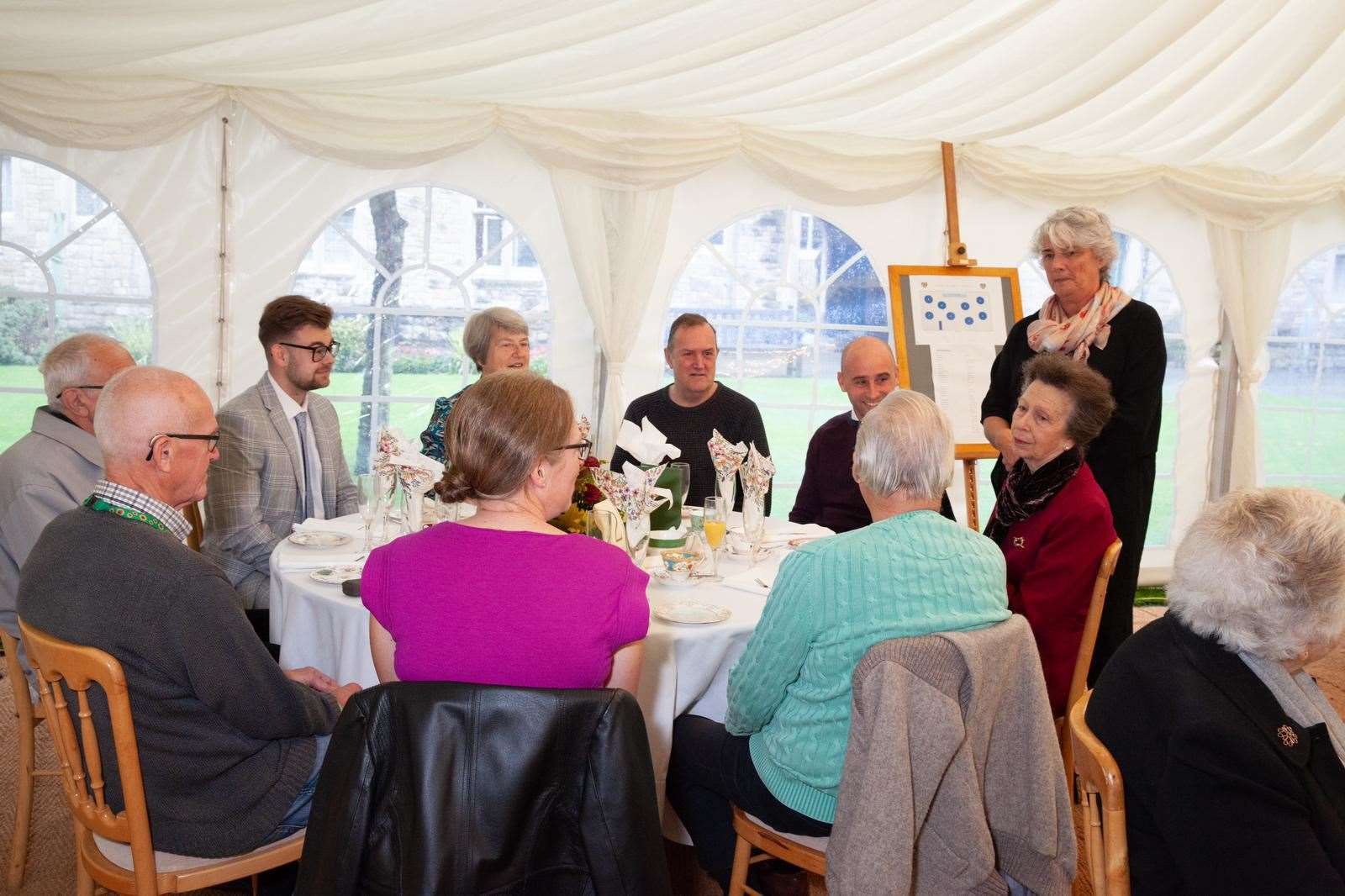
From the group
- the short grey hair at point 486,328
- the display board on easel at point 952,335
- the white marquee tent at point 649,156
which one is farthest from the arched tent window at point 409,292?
the display board on easel at point 952,335

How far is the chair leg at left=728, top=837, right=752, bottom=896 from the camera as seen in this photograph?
2373 millimetres

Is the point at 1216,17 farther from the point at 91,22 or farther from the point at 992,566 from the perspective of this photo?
the point at 91,22

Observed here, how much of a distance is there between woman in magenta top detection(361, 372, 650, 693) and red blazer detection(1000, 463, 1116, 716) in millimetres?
1382

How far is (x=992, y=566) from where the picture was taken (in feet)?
6.66

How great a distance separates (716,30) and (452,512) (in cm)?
222

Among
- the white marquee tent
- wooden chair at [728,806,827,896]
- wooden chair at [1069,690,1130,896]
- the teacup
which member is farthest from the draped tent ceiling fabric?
wooden chair at [1069,690,1130,896]

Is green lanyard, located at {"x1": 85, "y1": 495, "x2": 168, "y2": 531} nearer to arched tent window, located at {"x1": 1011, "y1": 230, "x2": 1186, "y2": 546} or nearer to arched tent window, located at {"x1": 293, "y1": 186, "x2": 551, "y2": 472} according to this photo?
arched tent window, located at {"x1": 293, "y1": 186, "x2": 551, "y2": 472}

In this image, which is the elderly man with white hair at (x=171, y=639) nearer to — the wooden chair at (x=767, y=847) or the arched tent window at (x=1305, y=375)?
the wooden chair at (x=767, y=847)

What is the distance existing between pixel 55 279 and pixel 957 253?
4525mm

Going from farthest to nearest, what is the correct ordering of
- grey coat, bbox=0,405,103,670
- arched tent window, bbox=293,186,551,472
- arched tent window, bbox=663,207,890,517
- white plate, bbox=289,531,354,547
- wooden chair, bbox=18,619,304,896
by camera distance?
arched tent window, bbox=663,207,890,517 → arched tent window, bbox=293,186,551,472 → white plate, bbox=289,531,354,547 → grey coat, bbox=0,405,103,670 → wooden chair, bbox=18,619,304,896

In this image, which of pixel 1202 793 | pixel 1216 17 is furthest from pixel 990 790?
pixel 1216 17

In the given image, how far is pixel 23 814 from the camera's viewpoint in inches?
114

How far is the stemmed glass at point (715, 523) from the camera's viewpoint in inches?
116

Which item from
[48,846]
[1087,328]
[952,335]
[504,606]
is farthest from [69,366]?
[952,335]
